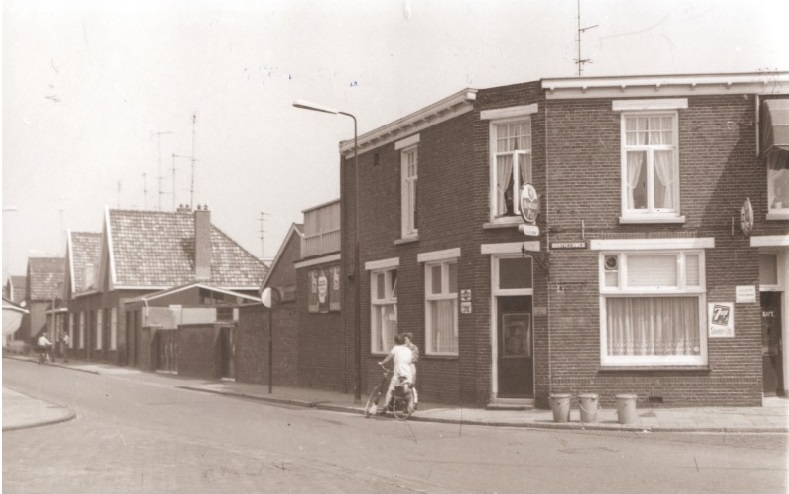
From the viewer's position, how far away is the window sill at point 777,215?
2061 centimetres

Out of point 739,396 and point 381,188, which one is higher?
point 381,188

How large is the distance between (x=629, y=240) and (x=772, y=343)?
13.7 feet

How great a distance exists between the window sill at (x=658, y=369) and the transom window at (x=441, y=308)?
4.00 meters

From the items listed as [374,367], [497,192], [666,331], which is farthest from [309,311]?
[666,331]

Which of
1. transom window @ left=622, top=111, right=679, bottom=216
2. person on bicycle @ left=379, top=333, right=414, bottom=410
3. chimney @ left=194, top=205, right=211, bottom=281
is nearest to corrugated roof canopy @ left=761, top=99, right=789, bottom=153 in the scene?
transom window @ left=622, top=111, right=679, bottom=216

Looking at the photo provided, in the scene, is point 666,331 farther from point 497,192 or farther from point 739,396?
point 497,192

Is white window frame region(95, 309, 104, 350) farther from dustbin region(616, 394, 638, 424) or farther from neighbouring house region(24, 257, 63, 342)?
dustbin region(616, 394, 638, 424)

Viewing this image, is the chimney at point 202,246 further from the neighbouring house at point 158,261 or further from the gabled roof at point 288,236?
the gabled roof at point 288,236

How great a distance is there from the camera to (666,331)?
21250 mm

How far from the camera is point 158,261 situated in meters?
56.4

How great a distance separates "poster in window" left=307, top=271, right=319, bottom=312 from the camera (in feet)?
101

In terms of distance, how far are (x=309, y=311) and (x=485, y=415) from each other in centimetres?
1166

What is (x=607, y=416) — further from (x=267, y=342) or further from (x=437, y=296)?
(x=267, y=342)

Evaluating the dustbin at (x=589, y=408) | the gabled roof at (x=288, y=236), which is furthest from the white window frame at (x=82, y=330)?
the dustbin at (x=589, y=408)
